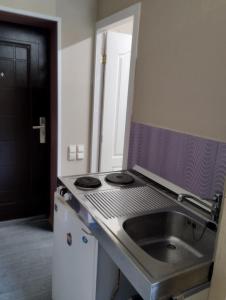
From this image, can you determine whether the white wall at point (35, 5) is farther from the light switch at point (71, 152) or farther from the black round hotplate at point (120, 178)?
the black round hotplate at point (120, 178)

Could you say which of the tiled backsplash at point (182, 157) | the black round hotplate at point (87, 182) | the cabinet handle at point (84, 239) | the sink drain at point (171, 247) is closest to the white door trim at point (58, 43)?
the tiled backsplash at point (182, 157)

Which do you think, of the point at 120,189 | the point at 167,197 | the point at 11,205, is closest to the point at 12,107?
the point at 11,205

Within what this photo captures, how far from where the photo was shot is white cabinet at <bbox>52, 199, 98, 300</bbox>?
1.18m

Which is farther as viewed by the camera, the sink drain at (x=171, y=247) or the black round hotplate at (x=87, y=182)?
the black round hotplate at (x=87, y=182)

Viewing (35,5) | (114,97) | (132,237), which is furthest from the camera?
(114,97)

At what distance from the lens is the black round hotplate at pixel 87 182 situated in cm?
146

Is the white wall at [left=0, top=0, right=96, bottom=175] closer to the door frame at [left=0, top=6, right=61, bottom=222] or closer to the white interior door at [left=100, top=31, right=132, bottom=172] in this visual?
the door frame at [left=0, top=6, right=61, bottom=222]

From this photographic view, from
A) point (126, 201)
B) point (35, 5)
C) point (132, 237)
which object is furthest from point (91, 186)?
point (35, 5)

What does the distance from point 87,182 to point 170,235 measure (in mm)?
534

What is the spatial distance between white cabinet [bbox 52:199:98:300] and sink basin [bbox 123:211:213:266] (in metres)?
0.22

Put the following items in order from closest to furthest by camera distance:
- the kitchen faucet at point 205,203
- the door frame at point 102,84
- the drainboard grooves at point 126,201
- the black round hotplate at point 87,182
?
the kitchen faucet at point 205,203 < the drainboard grooves at point 126,201 < the black round hotplate at point 87,182 < the door frame at point 102,84

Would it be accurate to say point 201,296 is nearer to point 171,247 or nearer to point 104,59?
point 171,247

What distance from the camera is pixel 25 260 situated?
2.18 m

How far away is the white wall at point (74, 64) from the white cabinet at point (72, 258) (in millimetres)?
989
